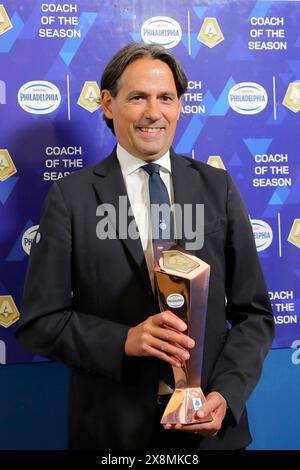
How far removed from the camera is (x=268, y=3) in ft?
6.06

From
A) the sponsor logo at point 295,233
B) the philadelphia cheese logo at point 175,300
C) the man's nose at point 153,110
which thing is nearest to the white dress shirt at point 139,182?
the man's nose at point 153,110

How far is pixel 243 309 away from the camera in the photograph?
1.32 meters

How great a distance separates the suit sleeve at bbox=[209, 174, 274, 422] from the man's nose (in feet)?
0.82

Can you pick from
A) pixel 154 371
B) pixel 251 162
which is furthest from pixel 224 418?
pixel 251 162

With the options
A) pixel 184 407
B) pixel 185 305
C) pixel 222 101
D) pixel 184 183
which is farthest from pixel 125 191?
pixel 222 101

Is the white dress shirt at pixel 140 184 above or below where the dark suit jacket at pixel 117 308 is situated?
above

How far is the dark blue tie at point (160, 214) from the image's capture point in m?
1.23

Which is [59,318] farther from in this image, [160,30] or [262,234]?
[160,30]

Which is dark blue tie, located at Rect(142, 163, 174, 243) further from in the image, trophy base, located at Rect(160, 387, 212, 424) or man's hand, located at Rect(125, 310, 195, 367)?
trophy base, located at Rect(160, 387, 212, 424)

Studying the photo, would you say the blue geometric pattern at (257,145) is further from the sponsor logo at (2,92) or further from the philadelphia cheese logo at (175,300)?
the philadelphia cheese logo at (175,300)

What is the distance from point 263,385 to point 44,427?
760 millimetres

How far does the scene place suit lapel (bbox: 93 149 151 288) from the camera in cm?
123

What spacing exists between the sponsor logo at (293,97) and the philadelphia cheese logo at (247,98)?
8cm

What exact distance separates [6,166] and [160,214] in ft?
2.26
